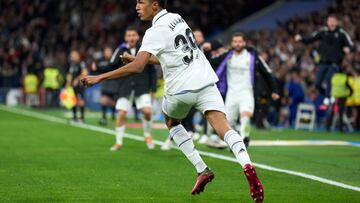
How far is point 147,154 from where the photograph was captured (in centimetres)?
1578

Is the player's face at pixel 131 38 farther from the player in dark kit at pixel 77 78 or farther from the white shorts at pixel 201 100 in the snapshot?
the player in dark kit at pixel 77 78

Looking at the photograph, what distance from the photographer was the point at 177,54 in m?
9.62

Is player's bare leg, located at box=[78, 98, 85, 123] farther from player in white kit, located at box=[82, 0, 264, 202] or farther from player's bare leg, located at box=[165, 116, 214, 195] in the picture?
player in white kit, located at box=[82, 0, 264, 202]

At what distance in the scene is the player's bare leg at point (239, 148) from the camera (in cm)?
894

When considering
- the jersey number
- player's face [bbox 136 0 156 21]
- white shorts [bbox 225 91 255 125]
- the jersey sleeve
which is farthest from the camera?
white shorts [bbox 225 91 255 125]

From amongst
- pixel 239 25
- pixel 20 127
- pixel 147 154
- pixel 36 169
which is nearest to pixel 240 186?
pixel 36 169

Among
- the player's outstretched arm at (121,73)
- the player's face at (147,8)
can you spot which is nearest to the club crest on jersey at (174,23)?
the player's face at (147,8)

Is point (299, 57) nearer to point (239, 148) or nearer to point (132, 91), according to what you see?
point (132, 91)

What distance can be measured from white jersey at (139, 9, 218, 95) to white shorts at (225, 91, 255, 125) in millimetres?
6455

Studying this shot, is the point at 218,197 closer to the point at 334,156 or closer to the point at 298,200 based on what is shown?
the point at 298,200

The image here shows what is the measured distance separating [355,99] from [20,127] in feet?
32.2

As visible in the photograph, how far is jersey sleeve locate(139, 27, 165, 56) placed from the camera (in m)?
9.44

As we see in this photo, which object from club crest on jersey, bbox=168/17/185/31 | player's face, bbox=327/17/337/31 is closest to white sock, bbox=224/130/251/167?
club crest on jersey, bbox=168/17/185/31

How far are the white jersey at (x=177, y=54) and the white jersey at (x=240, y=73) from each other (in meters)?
6.55
